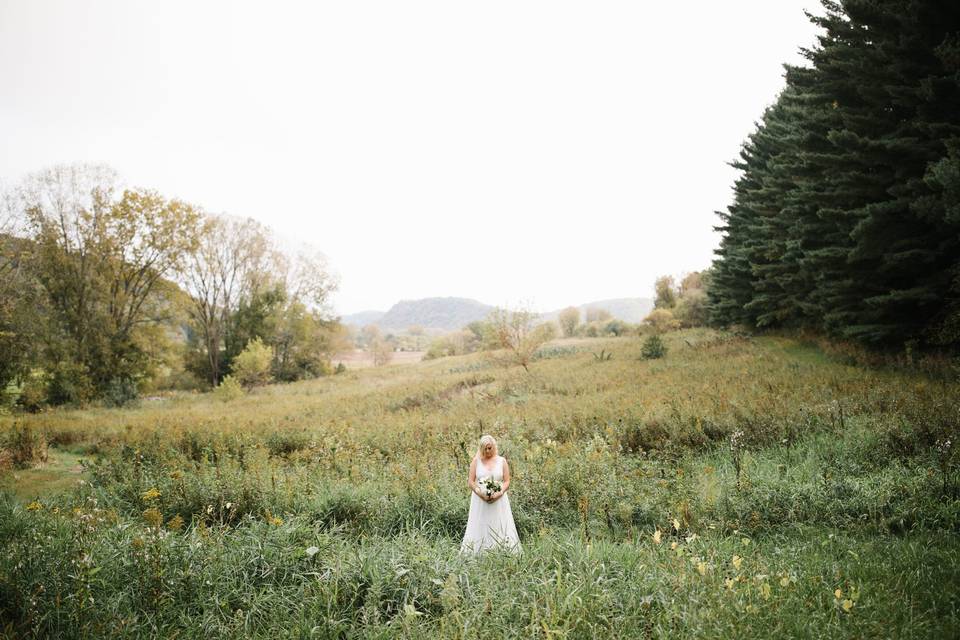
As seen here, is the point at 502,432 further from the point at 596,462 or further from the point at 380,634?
the point at 380,634

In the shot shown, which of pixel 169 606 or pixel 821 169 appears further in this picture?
pixel 821 169

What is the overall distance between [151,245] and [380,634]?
31595 millimetres

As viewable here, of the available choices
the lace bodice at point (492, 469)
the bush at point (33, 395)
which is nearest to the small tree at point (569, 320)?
the bush at point (33, 395)

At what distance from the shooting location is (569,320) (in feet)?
244

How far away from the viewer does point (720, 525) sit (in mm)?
5109

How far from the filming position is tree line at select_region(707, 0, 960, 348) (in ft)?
34.8

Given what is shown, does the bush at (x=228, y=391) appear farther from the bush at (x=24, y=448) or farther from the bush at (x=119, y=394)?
the bush at (x=24, y=448)

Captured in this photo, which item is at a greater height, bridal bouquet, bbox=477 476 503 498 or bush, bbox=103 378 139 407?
bridal bouquet, bbox=477 476 503 498

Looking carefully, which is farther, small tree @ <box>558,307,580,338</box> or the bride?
small tree @ <box>558,307,580,338</box>

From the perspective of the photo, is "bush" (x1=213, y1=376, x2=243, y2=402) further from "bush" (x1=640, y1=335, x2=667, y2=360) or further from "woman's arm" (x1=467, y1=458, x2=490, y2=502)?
"woman's arm" (x1=467, y1=458, x2=490, y2=502)

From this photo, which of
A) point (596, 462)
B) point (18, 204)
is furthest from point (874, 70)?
point (18, 204)

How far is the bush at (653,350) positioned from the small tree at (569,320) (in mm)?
46653

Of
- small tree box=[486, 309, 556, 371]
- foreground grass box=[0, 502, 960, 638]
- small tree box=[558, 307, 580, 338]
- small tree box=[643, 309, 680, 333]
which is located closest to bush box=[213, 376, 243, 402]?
small tree box=[486, 309, 556, 371]

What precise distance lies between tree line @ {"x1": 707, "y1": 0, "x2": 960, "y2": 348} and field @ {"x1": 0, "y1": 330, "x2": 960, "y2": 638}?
139 inches
